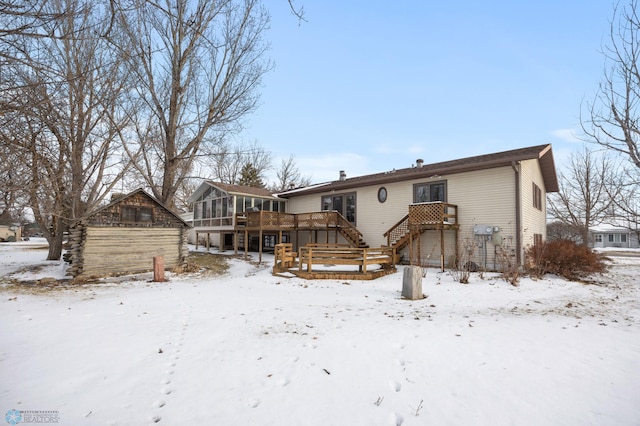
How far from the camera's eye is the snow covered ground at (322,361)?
3.08m

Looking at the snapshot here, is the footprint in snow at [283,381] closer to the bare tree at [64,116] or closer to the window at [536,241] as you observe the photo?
the bare tree at [64,116]

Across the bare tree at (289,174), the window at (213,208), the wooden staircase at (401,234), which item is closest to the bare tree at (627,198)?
the wooden staircase at (401,234)

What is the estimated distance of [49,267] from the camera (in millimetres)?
14734

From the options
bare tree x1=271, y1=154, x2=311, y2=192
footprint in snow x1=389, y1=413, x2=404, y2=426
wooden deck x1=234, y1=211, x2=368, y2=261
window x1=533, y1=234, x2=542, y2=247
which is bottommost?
footprint in snow x1=389, y1=413, x2=404, y2=426

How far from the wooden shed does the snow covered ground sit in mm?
4681

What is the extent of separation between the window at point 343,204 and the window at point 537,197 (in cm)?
940

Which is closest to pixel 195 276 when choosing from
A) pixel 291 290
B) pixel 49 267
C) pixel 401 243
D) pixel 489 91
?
pixel 291 290

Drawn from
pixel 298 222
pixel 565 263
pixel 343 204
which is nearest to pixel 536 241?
pixel 565 263

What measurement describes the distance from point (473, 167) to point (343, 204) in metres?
8.06

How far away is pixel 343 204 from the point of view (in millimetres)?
19594

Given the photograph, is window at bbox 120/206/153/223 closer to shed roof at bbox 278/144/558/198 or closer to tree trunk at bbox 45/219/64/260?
tree trunk at bbox 45/219/64/260

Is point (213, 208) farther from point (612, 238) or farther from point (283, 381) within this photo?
point (612, 238)

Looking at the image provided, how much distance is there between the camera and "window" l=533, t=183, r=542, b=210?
15.8 metres

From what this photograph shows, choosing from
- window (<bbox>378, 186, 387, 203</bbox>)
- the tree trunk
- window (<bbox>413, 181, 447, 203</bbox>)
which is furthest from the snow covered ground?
the tree trunk
